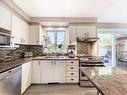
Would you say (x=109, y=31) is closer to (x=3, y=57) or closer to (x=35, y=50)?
(x=35, y=50)

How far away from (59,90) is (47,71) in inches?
33.3

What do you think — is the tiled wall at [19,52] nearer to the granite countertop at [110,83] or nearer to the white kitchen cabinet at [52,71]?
the white kitchen cabinet at [52,71]

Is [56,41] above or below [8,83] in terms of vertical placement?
above

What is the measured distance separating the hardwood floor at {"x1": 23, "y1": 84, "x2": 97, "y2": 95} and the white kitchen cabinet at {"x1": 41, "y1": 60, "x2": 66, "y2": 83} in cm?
20

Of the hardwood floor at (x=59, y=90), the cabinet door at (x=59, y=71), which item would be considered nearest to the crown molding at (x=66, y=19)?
the cabinet door at (x=59, y=71)

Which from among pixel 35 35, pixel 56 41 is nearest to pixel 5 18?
pixel 35 35

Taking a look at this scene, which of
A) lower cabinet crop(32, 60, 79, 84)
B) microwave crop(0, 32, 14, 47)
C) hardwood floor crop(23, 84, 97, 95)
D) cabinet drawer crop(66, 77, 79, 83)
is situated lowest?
hardwood floor crop(23, 84, 97, 95)

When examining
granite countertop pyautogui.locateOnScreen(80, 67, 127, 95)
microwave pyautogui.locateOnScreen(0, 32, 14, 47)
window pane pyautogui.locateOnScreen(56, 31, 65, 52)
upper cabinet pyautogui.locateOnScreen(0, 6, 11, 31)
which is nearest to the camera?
granite countertop pyautogui.locateOnScreen(80, 67, 127, 95)

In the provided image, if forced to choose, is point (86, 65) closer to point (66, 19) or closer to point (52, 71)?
point (52, 71)

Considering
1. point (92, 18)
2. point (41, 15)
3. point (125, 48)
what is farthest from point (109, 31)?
point (41, 15)

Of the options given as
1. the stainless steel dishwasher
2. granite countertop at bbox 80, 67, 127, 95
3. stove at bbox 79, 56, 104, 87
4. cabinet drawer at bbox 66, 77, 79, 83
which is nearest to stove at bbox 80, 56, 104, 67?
stove at bbox 79, 56, 104, 87

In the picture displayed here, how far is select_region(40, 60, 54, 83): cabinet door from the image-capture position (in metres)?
4.68

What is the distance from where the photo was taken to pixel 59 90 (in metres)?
4.12

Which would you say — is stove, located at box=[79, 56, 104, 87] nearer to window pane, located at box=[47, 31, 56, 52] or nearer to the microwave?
window pane, located at box=[47, 31, 56, 52]
